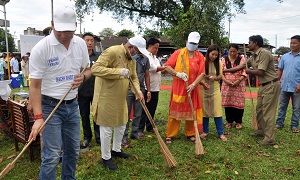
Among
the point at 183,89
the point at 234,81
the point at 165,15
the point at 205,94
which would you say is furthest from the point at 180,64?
the point at 165,15

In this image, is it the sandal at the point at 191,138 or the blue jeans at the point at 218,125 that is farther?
the blue jeans at the point at 218,125

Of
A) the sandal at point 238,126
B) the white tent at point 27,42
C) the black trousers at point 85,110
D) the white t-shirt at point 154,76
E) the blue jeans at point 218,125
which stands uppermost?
the white tent at point 27,42

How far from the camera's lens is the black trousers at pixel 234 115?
5.84 m

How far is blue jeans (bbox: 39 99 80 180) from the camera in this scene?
252 centimetres

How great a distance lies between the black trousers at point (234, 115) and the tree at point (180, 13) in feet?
29.6

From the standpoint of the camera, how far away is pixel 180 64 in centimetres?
463

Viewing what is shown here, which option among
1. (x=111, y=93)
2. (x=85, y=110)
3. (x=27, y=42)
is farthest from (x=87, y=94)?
(x=27, y=42)

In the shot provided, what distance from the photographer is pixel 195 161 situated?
402 centimetres

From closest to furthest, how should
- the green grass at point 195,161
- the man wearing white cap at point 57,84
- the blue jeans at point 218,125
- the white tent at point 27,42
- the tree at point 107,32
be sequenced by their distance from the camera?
the man wearing white cap at point 57,84 < the green grass at point 195,161 < the blue jeans at point 218,125 < the white tent at point 27,42 < the tree at point 107,32

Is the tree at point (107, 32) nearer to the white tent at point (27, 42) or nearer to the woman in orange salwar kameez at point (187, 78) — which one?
the white tent at point (27, 42)

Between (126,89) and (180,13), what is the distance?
45.8ft

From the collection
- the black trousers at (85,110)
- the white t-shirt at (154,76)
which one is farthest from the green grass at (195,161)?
the white t-shirt at (154,76)

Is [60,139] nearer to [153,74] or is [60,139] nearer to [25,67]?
[153,74]

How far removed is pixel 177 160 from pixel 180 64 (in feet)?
5.41
